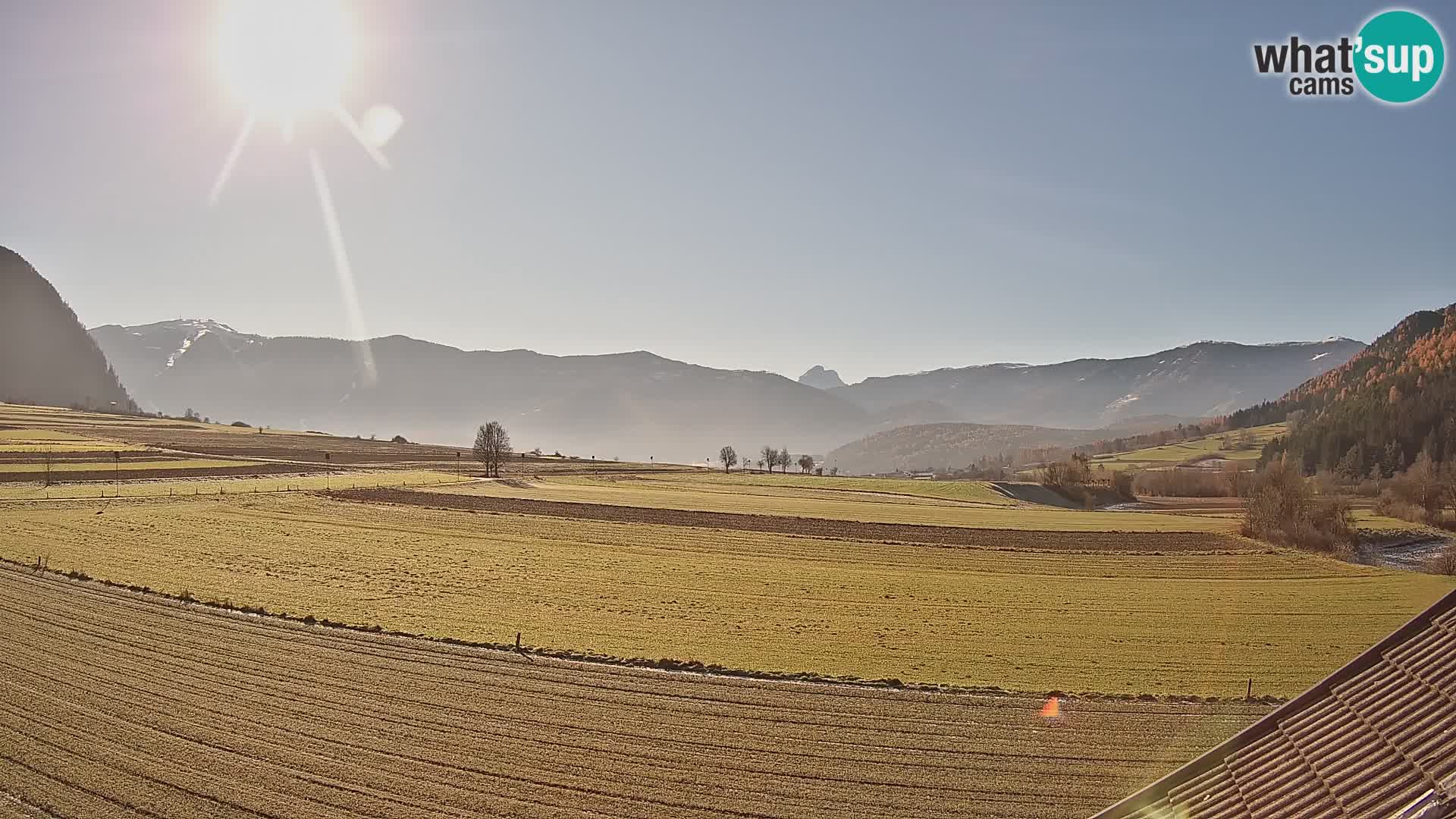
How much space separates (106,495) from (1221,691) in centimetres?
8497

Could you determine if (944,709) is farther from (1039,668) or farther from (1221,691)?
(1221,691)

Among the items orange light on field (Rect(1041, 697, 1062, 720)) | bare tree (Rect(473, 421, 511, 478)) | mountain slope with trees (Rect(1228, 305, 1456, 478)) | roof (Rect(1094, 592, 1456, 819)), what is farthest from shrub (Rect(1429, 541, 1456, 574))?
bare tree (Rect(473, 421, 511, 478))

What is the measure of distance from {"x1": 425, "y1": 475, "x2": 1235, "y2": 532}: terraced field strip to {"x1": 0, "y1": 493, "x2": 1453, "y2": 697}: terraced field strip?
1396cm

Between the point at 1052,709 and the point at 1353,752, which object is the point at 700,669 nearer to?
the point at 1052,709

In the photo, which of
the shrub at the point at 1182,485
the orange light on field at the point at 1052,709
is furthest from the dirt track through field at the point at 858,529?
the shrub at the point at 1182,485

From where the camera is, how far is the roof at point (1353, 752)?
565 centimetres

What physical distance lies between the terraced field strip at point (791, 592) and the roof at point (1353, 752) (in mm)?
17563

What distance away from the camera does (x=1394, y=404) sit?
136 m

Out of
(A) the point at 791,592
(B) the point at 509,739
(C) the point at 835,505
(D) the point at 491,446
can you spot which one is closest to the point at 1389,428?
(C) the point at 835,505

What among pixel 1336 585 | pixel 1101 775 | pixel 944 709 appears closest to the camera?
pixel 1101 775

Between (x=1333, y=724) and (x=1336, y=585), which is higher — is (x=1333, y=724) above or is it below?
above

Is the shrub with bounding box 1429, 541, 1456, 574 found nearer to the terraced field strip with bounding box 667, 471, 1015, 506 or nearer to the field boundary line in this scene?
the field boundary line

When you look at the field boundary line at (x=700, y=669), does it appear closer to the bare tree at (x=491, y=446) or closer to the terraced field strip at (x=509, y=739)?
the terraced field strip at (x=509, y=739)

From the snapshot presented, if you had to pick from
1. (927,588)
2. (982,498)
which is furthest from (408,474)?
(927,588)
